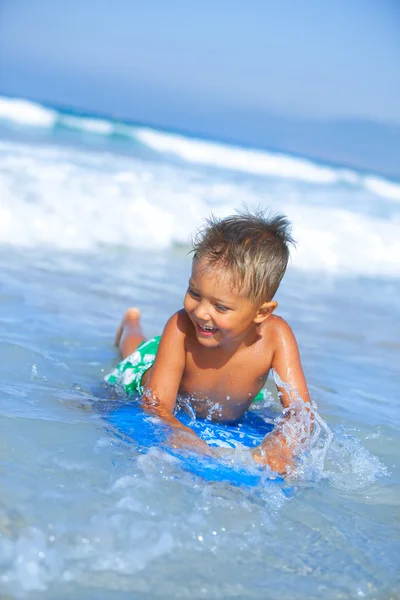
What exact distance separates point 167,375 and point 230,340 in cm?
31

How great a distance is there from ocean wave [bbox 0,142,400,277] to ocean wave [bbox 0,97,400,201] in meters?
7.96

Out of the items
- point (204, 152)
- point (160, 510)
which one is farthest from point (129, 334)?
point (204, 152)

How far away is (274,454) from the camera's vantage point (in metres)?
3.02

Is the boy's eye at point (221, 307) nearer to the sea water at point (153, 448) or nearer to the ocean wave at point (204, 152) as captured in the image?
the sea water at point (153, 448)

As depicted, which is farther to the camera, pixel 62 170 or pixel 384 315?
pixel 62 170

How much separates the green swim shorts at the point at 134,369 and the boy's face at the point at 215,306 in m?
0.76

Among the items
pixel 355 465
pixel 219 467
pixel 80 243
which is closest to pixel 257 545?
pixel 219 467

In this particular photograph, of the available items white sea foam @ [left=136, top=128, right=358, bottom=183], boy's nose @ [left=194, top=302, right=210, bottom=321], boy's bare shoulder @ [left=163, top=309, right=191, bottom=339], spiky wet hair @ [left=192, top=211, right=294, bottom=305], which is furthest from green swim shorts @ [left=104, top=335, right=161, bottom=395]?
white sea foam @ [left=136, top=128, right=358, bottom=183]

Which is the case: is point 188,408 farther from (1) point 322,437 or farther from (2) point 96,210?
(2) point 96,210

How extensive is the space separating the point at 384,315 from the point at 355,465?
347cm

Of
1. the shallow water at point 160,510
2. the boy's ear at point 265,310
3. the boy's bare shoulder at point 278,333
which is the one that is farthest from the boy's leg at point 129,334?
the boy's ear at point 265,310

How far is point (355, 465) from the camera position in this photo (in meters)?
3.23

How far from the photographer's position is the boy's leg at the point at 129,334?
4370mm

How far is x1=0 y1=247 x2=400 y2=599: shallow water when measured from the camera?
7.11ft
